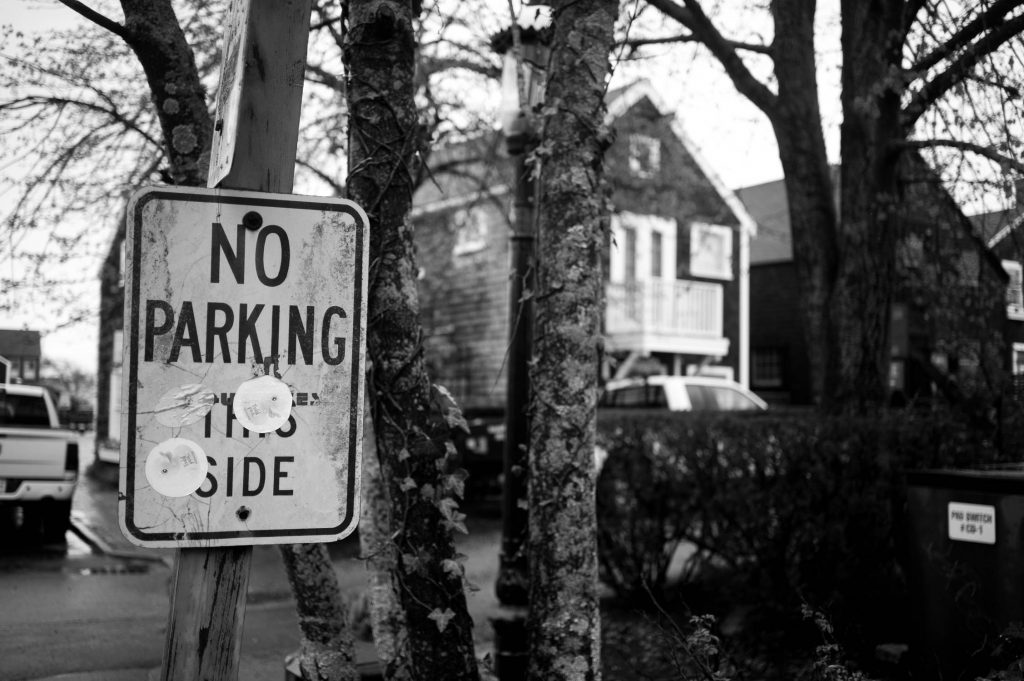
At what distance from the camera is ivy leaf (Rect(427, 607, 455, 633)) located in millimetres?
3590

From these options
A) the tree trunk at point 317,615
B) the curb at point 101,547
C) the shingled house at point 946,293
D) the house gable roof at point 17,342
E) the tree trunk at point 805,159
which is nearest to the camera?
the tree trunk at point 317,615

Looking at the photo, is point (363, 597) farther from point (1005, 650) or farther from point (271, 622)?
point (1005, 650)

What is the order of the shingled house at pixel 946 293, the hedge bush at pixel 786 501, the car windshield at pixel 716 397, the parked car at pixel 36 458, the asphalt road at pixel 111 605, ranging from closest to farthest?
the asphalt road at pixel 111 605 → the hedge bush at pixel 786 501 → the shingled house at pixel 946 293 → the parked car at pixel 36 458 → the car windshield at pixel 716 397

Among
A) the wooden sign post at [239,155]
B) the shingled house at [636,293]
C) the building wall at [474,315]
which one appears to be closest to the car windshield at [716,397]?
the shingled house at [636,293]

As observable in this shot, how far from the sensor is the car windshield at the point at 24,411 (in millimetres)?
11398

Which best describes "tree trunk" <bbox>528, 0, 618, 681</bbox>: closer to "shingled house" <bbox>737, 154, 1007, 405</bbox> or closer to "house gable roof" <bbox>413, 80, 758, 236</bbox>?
"house gable roof" <bbox>413, 80, 758, 236</bbox>

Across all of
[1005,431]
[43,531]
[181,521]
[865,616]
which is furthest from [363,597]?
[43,531]

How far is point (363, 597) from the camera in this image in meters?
7.18

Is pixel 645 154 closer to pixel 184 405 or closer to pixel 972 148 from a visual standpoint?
pixel 972 148

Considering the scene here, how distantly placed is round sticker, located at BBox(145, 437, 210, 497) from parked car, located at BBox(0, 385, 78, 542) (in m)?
9.75

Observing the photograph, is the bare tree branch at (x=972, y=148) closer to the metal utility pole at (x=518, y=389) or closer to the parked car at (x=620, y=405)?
the metal utility pole at (x=518, y=389)

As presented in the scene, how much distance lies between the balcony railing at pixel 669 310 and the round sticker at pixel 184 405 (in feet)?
67.4

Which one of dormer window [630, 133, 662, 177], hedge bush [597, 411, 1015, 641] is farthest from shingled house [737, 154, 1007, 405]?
dormer window [630, 133, 662, 177]

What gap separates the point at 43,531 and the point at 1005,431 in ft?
34.6
